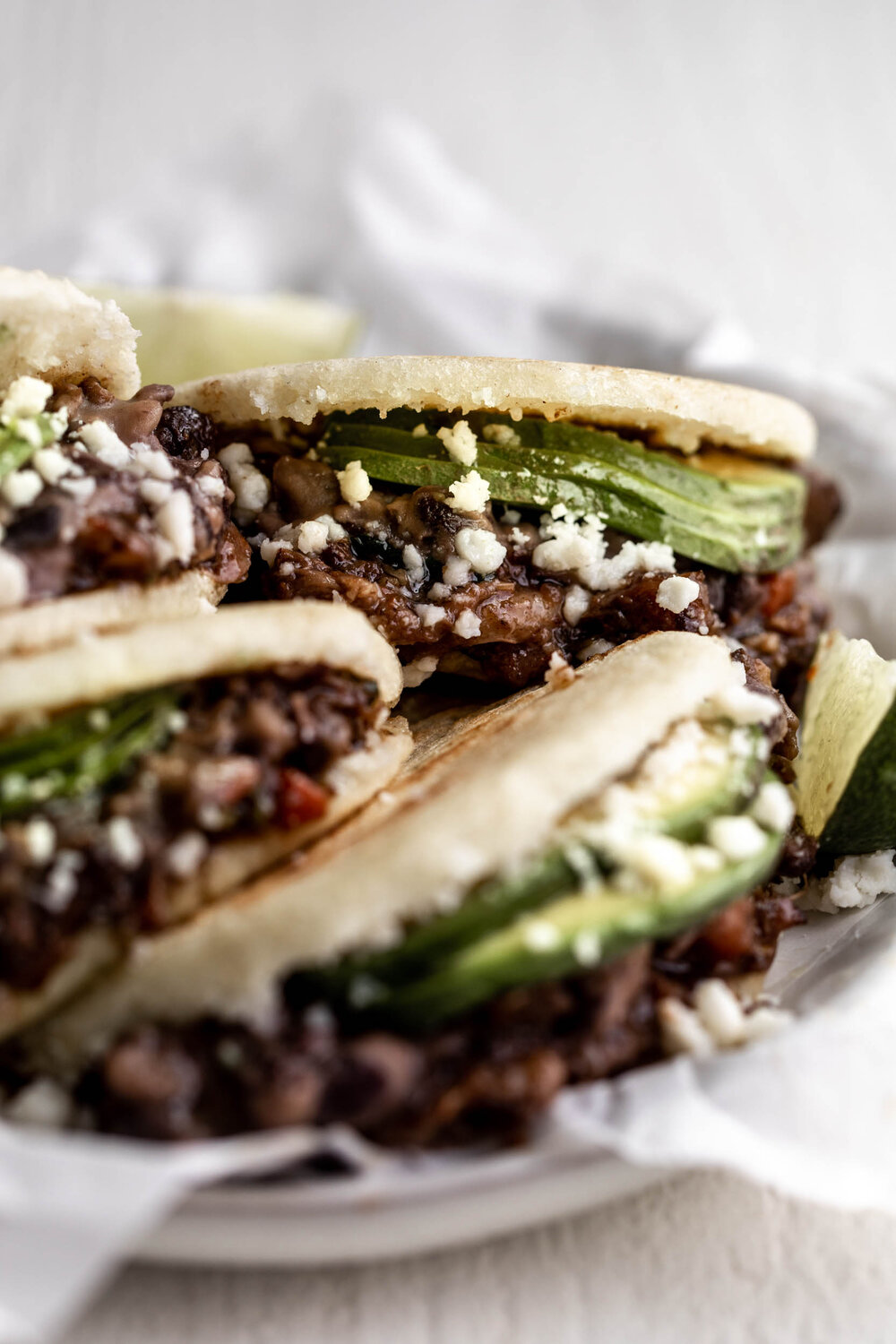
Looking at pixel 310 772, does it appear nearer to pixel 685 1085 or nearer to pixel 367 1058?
pixel 367 1058

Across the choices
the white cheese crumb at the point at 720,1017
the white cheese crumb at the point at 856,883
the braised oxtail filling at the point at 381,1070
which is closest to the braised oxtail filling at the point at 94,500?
the braised oxtail filling at the point at 381,1070

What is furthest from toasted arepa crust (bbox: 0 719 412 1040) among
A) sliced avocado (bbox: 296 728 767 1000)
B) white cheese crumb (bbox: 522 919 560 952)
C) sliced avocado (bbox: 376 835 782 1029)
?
white cheese crumb (bbox: 522 919 560 952)

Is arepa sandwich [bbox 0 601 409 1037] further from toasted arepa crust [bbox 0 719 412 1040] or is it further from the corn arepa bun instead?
the corn arepa bun

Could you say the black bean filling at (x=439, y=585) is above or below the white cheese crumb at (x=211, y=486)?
below

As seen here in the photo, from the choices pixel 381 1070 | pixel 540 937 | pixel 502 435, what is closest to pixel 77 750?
pixel 381 1070

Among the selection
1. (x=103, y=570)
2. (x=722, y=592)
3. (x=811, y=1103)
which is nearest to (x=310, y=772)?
(x=103, y=570)

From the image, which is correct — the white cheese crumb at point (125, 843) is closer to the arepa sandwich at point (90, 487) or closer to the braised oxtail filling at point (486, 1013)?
the braised oxtail filling at point (486, 1013)
